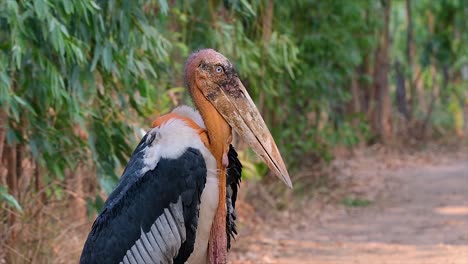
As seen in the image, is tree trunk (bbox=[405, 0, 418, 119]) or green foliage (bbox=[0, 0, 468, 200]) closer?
green foliage (bbox=[0, 0, 468, 200])

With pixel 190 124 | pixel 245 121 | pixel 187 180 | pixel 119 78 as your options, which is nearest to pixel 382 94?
pixel 119 78

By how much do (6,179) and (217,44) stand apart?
253 centimetres

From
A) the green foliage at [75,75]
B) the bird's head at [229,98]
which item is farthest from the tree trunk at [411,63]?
the bird's head at [229,98]

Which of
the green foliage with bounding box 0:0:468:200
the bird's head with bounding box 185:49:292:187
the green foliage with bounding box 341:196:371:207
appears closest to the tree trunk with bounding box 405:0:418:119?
the green foliage with bounding box 341:196:371:207

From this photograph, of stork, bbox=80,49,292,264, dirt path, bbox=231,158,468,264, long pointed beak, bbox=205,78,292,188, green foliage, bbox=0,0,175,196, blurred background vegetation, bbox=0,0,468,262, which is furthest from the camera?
dirt path, bbox=231,158,468,264

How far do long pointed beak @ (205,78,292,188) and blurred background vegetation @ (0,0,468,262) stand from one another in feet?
4.74

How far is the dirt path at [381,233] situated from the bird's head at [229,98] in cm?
448

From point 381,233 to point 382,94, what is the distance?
28.3 feet

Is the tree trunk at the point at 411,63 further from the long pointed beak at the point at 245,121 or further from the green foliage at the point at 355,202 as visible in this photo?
the long pointed beak at the point at 245,121

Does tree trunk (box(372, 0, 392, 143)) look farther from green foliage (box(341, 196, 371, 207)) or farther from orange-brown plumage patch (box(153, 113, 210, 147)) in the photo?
orange-brown plumage patch (box(153, 113, 210, 147))

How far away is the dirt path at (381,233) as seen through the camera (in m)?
9.28

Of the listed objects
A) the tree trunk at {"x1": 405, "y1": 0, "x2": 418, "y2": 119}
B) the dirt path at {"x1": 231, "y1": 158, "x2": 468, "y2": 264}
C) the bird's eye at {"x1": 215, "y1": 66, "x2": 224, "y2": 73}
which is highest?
the bird's eye at {"x1": 215, "y1": 66, "x2": 224, "y2": 73}

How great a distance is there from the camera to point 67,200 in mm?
7805

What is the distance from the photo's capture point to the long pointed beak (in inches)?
180
